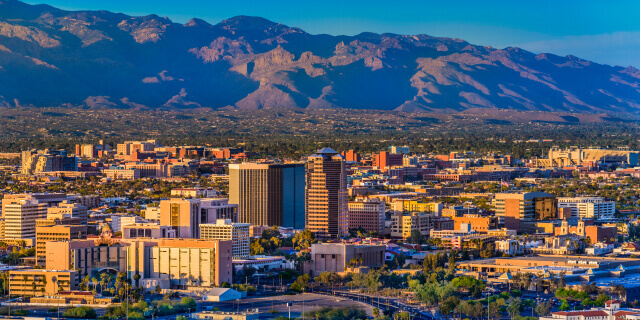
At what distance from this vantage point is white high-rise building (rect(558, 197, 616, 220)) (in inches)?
4227

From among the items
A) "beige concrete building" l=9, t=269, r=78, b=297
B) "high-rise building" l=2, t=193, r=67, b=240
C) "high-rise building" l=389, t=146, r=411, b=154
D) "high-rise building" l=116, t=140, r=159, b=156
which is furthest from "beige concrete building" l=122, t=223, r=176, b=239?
"high-rise building" l=116, t=140, r=159, b=156

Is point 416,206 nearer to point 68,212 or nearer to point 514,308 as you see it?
point 68,212

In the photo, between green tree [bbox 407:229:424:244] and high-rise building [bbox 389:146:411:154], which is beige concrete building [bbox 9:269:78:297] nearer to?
green tree [bbox 407:229:424:244]

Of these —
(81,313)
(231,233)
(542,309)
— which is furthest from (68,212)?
(542,309)

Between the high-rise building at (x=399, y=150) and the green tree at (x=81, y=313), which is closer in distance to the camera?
the green tree at (x=81, y=313)

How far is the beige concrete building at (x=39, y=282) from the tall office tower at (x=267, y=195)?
28.4 meters

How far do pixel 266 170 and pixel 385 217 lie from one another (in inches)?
454

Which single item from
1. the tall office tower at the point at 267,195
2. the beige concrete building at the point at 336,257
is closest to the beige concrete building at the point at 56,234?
the beige concrete building at the point at 336,257

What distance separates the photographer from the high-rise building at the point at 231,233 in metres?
78.1

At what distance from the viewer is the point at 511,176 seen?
151500 mm

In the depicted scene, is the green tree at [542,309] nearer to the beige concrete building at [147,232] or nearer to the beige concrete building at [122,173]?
the beige concrete building at [147,232]

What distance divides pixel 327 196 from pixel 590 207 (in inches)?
958

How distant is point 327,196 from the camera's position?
92.4 m

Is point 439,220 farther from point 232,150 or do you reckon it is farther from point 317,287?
point 232,150
